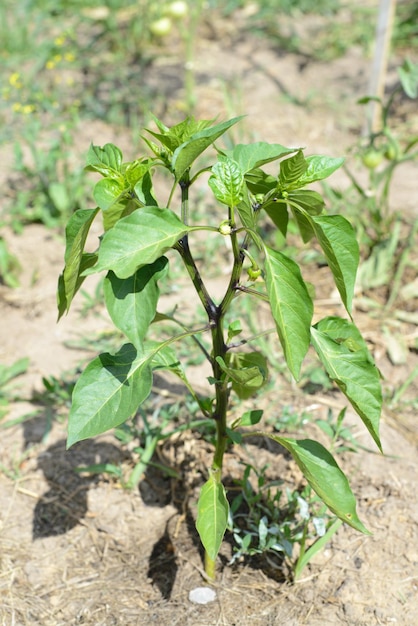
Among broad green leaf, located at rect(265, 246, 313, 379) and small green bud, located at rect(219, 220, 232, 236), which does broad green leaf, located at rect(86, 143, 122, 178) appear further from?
broad green leaf, located at rect(265, 246, 313, 379)

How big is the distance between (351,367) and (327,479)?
0.26 metres

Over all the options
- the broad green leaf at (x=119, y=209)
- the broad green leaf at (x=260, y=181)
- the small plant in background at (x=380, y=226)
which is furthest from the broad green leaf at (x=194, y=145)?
the small plant in background at (x=380, y=226)

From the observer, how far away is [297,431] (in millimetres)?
2215

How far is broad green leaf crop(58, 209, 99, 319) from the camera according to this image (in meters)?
1.29

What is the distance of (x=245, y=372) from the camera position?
1460 millimetres

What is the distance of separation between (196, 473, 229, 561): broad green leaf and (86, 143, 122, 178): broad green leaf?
0.78 meters

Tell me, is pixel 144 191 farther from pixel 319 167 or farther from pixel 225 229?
pixel 319 167

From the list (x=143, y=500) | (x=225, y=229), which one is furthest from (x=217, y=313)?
(x=143, y=500)

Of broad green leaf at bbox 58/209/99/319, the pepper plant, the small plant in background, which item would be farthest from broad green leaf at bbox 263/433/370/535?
the small plant in background

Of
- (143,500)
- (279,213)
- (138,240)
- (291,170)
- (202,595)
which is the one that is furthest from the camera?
(143,500)

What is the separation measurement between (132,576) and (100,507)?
0.28 meters

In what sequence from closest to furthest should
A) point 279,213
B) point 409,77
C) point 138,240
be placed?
point 138,240
point 279,213
point 409,77

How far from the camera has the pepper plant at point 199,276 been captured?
1.24 meters

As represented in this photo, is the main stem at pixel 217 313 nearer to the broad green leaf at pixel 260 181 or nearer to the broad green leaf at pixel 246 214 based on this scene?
the broad green leaf at pixel 246 214
